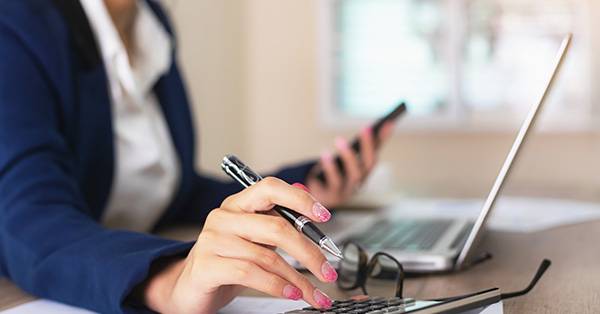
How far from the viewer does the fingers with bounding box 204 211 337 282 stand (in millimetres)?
620

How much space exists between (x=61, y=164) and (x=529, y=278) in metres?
0.56

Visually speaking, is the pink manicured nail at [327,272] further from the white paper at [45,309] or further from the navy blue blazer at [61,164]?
the white paper at [45,309]

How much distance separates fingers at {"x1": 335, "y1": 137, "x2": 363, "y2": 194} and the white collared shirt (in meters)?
0.28

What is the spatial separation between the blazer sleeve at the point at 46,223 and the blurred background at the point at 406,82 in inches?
44.9

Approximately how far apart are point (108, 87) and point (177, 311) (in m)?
0.53

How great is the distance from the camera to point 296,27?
2447 mm

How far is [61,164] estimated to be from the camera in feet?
3.14

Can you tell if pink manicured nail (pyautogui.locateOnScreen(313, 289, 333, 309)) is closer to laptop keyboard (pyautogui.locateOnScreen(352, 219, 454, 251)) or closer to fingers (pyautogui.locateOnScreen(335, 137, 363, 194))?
laptop keyboard (pyautogui.locateOnScreen(352, 219, 454, 251))

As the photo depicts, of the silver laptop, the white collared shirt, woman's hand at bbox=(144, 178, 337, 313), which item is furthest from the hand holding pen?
the white collared shirt

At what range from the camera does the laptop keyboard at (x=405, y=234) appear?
1.02 meters

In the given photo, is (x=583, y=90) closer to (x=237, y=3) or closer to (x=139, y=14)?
(x=237, y=3)

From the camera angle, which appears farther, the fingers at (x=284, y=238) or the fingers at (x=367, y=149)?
the fingers at (x=367, y=149)

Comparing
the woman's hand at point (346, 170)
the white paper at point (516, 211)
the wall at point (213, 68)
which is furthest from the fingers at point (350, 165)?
the wall at point (213, 68)


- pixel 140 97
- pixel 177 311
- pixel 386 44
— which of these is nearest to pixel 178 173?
pixel 140 97
